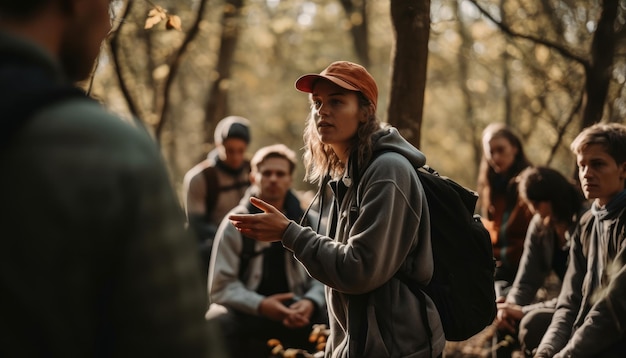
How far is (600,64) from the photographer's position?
6.55 m

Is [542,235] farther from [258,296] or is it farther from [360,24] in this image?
[360,24]

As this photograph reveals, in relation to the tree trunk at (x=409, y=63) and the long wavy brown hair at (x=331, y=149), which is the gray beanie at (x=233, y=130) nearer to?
the tree trunk at (x=409, y=63)

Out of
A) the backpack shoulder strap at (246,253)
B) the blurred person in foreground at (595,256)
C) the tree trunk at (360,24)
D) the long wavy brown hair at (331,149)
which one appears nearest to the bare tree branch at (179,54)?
the backpack shoulder strap at (246,253)

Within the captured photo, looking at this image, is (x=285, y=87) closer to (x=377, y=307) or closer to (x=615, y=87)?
(x=615, y=87)

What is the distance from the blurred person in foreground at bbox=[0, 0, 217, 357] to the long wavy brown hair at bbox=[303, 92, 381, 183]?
7.14 feet

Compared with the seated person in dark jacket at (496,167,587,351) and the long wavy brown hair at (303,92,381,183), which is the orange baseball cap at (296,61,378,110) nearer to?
the long wavy brown hair at (303,92,381,183)

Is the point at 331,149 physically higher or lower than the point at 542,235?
higher

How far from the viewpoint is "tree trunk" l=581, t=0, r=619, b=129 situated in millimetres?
6496

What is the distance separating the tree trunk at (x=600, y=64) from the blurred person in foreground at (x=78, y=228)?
6.05 meters

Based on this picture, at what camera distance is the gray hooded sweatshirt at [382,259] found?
10.2 feet

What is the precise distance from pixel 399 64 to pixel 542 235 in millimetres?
1774

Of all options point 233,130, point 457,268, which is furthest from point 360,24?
point 457,268

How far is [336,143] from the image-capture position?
3582mm

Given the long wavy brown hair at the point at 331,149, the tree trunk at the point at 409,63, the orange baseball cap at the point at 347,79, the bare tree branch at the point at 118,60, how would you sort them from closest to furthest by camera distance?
the long wavy brown hair at the point at 331,149 < the orange baseball cap at the point at 347,79 < the tree trunk at the point at 409,63 < the bare tree branch at the point at 118,60
